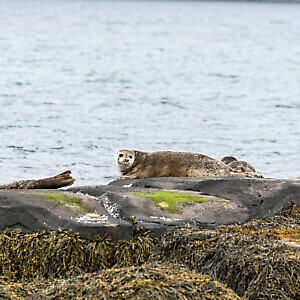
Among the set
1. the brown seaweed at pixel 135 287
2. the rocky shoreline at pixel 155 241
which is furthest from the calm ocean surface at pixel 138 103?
the brown seaweed at pixel 135 287

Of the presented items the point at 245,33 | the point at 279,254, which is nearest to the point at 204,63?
the point at 245,33

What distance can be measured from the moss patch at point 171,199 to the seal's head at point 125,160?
6.13ft

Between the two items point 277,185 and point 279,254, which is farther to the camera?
point 277,185

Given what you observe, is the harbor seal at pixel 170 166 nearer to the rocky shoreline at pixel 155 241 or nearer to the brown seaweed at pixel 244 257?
the rocky shoreline at pixel 155 241

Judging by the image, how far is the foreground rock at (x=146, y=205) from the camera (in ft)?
17.0

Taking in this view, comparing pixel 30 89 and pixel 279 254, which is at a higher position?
pixel 279 254

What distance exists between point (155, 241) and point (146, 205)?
47cm

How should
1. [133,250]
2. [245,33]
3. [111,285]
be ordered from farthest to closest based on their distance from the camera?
[245,33] → [133,250] → [111,285]

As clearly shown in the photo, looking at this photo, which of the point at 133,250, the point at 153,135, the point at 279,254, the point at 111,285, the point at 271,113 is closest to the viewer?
the point at 111,285

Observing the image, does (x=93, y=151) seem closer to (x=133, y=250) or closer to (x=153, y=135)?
(x=153, y=135)

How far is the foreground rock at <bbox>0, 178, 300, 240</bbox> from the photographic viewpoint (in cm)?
518

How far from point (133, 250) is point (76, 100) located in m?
13.4

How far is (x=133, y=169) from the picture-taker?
7.67 metres

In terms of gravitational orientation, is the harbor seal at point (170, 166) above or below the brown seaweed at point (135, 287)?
below
